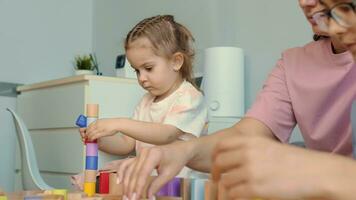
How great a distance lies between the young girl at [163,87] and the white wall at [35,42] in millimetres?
1079

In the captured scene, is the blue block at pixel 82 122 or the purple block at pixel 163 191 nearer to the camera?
the purple block at pixel 163 191

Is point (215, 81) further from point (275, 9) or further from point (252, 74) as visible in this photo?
point (275, 9)

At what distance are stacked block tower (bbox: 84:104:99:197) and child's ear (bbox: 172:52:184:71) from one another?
502 millimetres

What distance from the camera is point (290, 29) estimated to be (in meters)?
1.88

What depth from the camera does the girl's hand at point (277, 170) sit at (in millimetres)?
413

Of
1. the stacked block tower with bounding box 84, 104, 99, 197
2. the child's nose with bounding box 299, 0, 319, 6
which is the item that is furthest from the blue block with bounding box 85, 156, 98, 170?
the child's nose with bounding box 299, 0, 319, 6

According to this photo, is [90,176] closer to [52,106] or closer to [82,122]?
[82,122]

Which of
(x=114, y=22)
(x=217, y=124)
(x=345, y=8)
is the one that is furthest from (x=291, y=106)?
(x=114, y=22)

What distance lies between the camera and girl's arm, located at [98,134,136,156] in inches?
67.0

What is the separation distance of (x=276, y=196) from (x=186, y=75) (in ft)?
4.20

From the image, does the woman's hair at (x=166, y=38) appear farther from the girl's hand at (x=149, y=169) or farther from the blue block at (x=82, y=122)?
the girl's hand at (x=149, y=169)

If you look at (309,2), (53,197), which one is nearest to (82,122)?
(53,197)

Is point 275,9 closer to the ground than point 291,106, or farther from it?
farther from it

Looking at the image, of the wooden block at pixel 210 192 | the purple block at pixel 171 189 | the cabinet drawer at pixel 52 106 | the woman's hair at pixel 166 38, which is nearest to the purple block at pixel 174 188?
the purple block at pixel 171 189
